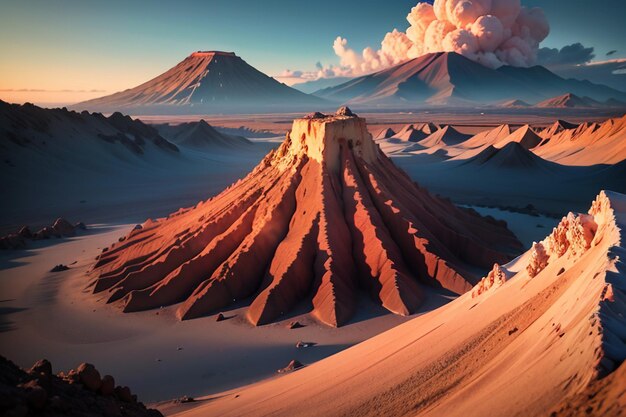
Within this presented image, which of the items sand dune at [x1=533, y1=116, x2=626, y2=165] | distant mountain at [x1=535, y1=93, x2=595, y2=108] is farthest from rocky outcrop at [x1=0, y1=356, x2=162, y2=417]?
distant mountain at [x1=535, y1=93, x2=595, y2=108]

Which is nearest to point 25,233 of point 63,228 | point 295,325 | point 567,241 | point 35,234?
point 35,234

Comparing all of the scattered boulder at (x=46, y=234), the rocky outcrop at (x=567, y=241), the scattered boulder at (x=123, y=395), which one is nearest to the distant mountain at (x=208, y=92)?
the scattered boulder at (x=46, y=234)

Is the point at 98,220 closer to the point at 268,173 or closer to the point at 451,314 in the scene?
the point at 268,173

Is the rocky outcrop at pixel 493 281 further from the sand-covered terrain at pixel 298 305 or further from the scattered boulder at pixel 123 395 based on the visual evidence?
the scattered boulder at pixel 123 395

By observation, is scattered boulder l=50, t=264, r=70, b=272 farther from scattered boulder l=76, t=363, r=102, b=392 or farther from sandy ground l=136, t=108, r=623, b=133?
sandy ground l=136, t=108, r=623, b=133

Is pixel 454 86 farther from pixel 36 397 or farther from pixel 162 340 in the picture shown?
pixel 36 397

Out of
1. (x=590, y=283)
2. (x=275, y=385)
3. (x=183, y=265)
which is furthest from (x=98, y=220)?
(x=590, y=283)

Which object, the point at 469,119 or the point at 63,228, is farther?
the point at 469,119
